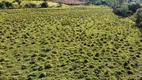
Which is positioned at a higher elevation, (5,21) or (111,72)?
(5,21)

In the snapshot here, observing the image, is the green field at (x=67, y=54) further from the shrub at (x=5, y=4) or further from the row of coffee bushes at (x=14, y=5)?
the row of coffee bushes at (x=14, y=5)

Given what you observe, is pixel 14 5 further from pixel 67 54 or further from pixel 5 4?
pixel 67 54

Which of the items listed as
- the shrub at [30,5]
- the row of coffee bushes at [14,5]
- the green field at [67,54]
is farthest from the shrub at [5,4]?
the green field at [67,54]

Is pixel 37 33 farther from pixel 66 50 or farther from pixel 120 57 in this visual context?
pixel 120 57

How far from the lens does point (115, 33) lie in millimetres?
54750

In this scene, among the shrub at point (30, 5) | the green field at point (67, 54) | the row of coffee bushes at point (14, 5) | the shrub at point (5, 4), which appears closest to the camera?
the green field at point (67, 54)

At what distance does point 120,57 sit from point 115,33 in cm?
1902

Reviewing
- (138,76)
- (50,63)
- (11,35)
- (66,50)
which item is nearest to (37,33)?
(11,35)

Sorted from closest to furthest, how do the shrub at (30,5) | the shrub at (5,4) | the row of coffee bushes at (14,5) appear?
the shrub at (5,4) → the row of coffee bushes at (14,5) → the shrub at (30,5)

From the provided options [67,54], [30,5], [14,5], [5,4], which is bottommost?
[67,54]

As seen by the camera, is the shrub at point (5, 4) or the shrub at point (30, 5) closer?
the shrub at point (5, 4)

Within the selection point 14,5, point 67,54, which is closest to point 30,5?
point 14,5

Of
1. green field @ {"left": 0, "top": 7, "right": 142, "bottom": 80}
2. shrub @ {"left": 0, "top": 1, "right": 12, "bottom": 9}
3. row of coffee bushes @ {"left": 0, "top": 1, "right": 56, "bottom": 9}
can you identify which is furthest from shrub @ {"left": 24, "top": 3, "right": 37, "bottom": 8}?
green field @ {"left": 0, "top": 7, "right": 142, "bottom": 80}

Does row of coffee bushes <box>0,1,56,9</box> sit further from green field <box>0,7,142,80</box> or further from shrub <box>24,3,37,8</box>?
green field <box>0,7,142,80</box>
